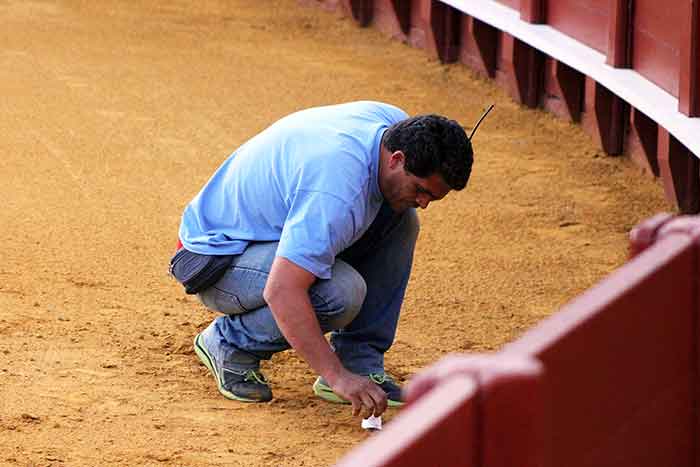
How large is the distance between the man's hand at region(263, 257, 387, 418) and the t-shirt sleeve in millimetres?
26

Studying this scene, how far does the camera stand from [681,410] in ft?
9.20

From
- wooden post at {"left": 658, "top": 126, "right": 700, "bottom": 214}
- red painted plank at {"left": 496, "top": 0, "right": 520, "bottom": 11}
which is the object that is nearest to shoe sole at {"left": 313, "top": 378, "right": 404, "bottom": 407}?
wooden post at {"left": 658, "top": 126, "right": 700, "bottom": 214}

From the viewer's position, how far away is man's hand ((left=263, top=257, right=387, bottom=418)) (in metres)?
3.83

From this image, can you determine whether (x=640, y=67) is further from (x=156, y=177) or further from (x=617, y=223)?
(x=156, y=177)

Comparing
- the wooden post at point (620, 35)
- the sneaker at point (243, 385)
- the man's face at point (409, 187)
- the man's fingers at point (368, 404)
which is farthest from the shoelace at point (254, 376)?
the wooden post at point (620, 35)

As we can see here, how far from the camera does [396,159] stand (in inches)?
152

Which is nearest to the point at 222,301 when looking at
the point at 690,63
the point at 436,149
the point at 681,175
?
the point at 436,149

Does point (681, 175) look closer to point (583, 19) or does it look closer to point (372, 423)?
point (583, 19)

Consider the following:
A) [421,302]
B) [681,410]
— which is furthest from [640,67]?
[681,410]

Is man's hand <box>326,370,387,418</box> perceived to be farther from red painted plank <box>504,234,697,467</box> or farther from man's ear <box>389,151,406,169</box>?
red painted plank <box>504,234,697,467</box>

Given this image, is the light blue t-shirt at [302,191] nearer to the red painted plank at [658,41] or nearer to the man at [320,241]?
the man at [320,241]

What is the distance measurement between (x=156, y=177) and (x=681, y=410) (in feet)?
13.7

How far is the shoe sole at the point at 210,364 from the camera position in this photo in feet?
14.0

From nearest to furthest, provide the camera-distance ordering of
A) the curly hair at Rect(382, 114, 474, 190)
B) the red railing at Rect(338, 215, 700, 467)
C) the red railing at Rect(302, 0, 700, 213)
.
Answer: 1. the red railing at Rect(338, 215, 700, 467)
2. the curly hair at Rect(382, 114, 474, 190)
3. the red railing at Rect(302, 0, 700, 213)
